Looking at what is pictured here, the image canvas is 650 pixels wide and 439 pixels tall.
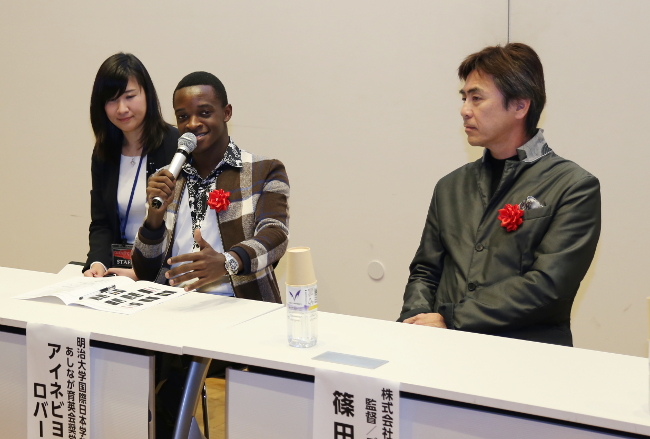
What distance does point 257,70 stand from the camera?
4008 mm

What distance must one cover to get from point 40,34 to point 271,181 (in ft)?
9.12

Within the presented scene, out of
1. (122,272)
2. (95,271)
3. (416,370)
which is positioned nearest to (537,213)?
(416,370)

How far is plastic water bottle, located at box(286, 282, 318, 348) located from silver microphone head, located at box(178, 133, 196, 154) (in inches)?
29.9

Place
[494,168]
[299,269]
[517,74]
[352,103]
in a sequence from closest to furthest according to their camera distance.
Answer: [299,269], [517,74], [494,168], [352,103]

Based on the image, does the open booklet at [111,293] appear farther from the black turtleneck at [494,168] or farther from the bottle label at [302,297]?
the black turtleneck at [494,168]

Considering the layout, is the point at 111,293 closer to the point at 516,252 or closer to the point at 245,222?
the point at 245,222

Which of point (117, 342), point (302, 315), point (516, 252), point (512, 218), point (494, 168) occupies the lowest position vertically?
point (117, 342)

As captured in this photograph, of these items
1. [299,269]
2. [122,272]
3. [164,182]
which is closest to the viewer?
[299,269]

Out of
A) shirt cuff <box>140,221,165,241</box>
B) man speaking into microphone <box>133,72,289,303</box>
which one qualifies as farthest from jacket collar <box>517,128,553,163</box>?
shirt cuff <box>140,221,165,241</box>

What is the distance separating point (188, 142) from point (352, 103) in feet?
5.21

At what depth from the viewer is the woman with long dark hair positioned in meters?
2.95

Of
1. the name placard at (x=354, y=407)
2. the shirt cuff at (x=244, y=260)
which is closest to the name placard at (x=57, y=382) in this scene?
the shirt cuff at (x=244, y=260)

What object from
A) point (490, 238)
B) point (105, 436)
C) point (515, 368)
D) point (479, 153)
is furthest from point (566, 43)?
point (105, 436)

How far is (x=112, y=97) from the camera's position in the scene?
9.72 ft
